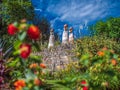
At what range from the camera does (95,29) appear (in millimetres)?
32688

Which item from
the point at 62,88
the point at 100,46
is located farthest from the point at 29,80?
the point at 100,46

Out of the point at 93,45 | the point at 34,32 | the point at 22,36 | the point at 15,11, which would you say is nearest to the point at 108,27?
the point at 15,11

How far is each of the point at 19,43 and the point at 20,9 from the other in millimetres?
34894

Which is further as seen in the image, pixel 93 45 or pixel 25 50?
pixel 93 45

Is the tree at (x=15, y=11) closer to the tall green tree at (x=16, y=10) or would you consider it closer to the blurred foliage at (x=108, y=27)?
the tall green tree at (x=16, y=10)

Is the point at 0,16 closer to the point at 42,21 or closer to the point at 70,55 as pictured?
the point at 42,21

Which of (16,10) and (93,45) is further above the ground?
(16,10)

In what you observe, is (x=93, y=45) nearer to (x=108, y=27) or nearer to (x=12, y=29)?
(x=12, y=29)

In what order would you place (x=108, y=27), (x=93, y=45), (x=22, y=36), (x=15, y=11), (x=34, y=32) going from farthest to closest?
(x=15, y=11)
(x=108, y=27)
(x=93, y=45)
(x=22, y=36)
(x=34, y=32)

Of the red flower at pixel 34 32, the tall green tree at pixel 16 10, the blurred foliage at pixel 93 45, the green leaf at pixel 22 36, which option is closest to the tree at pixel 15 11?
the tall green tree at pixel 16 10

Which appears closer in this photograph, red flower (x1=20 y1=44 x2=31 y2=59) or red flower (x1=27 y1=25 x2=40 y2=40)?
red flower (x1=27 y1=25 x2=40 y2=40)

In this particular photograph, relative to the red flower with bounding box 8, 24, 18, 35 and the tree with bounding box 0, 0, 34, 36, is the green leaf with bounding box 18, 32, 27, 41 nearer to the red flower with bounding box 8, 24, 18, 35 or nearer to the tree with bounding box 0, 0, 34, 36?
the red flower with bounding box 8, 24, 18, 35

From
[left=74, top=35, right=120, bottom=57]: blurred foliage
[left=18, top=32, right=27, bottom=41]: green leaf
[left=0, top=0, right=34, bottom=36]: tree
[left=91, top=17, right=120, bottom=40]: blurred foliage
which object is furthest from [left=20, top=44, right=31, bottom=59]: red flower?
[left=0, top=0, right=34, bottom=36]: tree

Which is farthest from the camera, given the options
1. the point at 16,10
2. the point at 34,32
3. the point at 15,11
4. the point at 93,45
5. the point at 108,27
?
the point at 16,10
